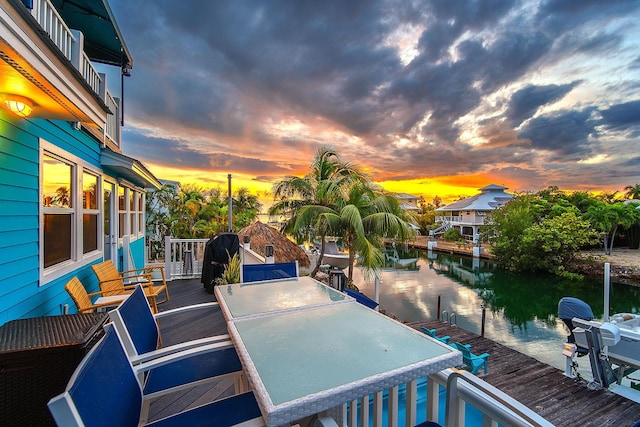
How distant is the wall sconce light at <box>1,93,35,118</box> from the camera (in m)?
2.04

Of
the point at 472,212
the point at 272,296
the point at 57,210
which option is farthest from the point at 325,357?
the point at 472,212

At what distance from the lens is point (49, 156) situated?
3084 millimetres

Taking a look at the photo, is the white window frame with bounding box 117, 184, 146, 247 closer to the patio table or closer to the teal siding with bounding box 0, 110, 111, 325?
the teal siding with bounding box 0, 110, 111, 325

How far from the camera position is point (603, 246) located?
70.4 feet

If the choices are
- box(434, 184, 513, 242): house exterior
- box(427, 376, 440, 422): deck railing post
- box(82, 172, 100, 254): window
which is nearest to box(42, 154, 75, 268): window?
box(82, 172, 100, 254): window

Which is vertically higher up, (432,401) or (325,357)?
(325,357)

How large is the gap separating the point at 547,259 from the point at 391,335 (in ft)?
71.5

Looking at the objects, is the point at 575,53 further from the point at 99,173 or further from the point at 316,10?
the point at 99,173

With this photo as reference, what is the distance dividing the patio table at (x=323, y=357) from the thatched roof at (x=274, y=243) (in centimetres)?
705

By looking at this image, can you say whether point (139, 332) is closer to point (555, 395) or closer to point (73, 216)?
point (73, 216)

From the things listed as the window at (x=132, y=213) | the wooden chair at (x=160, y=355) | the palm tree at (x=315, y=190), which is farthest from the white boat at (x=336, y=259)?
the wooden chair at (x=160, y=355)

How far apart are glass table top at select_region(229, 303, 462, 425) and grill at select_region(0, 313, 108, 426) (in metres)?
1.02

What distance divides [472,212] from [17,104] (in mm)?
33020

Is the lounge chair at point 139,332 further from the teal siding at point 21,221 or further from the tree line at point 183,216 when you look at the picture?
the tree line at point 183,216
